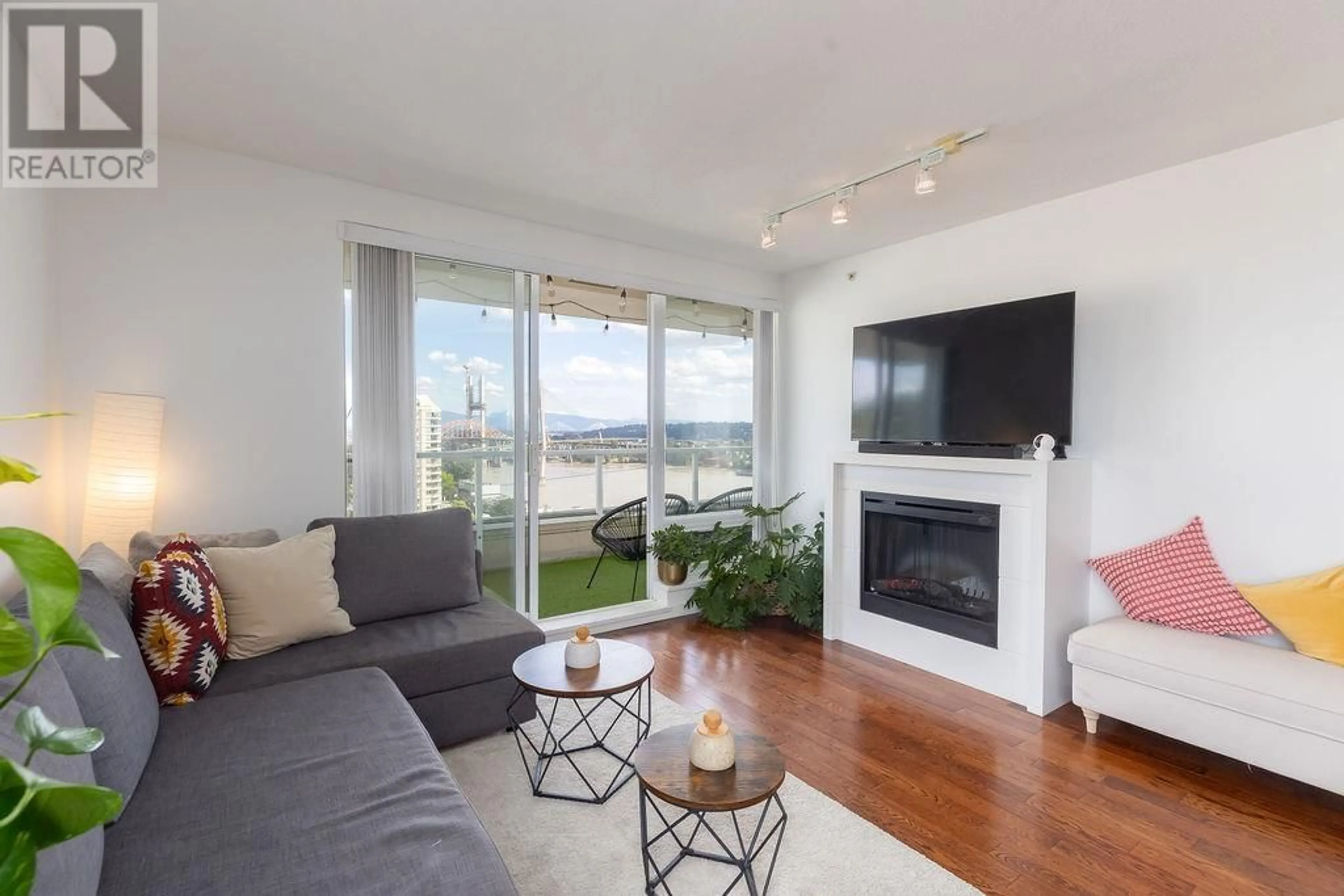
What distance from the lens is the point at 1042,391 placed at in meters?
3.03

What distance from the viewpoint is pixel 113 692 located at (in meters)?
1.46

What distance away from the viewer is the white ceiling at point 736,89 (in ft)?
6.00

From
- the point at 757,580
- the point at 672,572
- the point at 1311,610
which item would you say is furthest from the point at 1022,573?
the point at 672,572

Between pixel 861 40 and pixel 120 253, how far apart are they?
2999mm

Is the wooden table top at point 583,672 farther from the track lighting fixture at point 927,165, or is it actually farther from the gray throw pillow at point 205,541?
the track lighting fixture at point 927,165

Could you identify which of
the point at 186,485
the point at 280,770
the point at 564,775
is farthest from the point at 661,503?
the point at 280,770

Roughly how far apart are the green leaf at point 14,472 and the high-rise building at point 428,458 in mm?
2954

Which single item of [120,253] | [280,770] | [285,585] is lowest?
[280,770]

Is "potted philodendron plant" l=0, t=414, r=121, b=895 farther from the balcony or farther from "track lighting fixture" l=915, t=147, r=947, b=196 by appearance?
the balcony

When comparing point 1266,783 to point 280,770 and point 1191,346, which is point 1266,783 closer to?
point 1191,346

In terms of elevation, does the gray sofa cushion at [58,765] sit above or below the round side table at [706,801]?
above

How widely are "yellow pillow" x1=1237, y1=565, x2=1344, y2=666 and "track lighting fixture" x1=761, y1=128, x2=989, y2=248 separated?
2146 mm

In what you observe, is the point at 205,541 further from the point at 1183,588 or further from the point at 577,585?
the point at 1183,588

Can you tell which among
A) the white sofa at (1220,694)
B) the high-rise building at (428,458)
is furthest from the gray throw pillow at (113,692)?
the white sofa at (1220,694)
